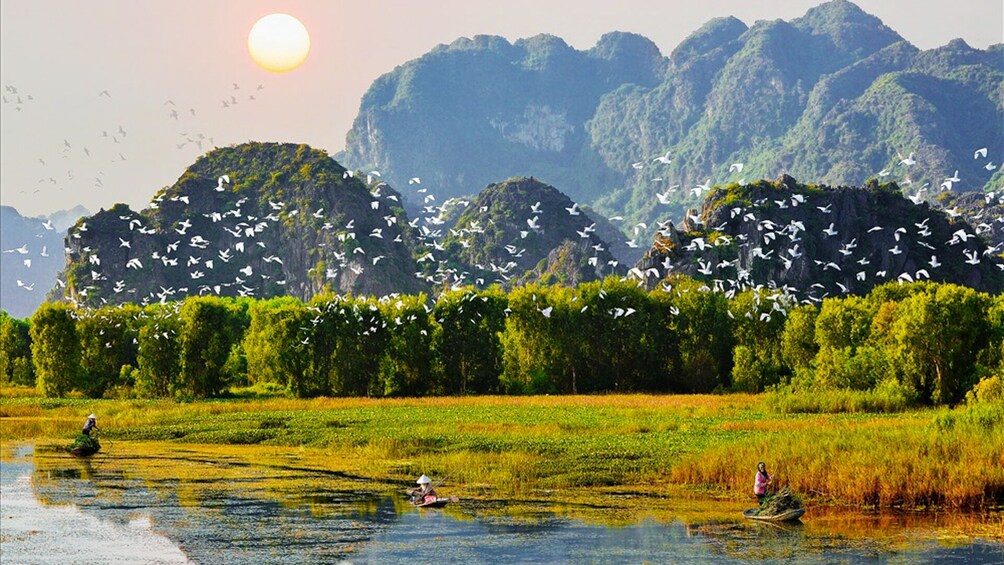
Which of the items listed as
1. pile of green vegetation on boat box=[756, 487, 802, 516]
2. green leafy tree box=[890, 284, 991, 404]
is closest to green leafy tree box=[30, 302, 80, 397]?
green leafy tree box=[890, 284, 991, 404]

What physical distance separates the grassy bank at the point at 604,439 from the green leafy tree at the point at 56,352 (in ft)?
41.2

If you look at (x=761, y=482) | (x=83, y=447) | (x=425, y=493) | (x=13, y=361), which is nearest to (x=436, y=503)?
(x=425, y=493)

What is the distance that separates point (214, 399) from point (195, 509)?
68252 mm

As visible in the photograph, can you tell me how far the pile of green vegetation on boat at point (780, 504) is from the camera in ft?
126

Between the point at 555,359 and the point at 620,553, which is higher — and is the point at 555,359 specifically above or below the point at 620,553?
above

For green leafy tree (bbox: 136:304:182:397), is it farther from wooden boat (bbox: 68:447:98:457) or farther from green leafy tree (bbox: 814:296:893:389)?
green leafy tree (bbox: 814:296:893:389)

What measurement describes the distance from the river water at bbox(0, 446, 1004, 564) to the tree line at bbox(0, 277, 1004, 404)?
65797 millimetres

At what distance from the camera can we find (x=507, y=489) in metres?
46.9

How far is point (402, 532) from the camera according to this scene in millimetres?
38156

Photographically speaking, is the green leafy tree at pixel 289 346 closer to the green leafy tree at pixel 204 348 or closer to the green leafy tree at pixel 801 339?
the green leafy tree at pixel 204 348

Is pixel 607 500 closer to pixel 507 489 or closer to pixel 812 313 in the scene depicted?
pixel 507 489

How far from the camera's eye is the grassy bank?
42125 millimetres

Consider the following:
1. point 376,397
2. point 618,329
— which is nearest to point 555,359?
point 618,329

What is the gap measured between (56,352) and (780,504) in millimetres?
91808
